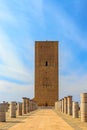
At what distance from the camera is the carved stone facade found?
3034 inches

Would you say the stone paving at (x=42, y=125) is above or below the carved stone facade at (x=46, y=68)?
below

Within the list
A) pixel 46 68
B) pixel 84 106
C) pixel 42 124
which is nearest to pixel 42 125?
pixel 42 124

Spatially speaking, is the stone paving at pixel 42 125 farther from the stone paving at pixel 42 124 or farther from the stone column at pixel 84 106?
the stone column at pixel 84 106

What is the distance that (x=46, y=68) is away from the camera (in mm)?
78125

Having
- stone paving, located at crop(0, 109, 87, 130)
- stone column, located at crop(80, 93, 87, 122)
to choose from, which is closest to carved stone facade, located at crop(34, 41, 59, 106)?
stone paving, located at crop(0, 109, 87, 130)

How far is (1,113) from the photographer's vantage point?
18.9m

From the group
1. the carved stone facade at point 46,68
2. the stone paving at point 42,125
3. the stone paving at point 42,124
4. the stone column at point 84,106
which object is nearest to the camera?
the stone paving at point 42,125

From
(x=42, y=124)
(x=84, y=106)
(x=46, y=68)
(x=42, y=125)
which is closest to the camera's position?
(x=42, y=125)

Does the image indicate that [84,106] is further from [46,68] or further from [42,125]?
[46,68]

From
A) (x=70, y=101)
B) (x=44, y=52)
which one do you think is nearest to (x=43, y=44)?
(x=44, y=52)

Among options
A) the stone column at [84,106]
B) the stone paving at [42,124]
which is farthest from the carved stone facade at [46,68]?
the stone column at [84,106]

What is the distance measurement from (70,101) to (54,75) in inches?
1843

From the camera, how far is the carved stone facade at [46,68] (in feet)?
253

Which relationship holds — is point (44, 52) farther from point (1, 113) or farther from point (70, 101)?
point (1, 113)
